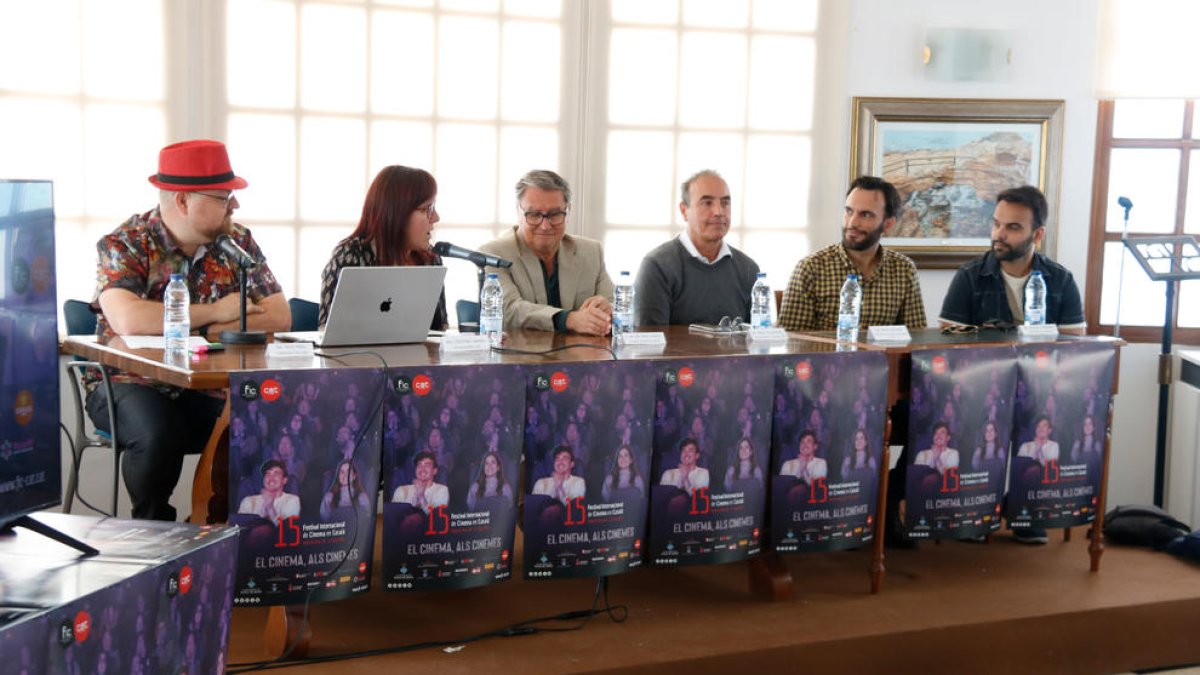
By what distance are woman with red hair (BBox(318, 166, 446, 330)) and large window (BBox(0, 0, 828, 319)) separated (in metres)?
0.92

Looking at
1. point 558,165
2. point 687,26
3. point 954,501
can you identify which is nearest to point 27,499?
point 954,501

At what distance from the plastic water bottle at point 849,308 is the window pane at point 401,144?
1659 millimetres

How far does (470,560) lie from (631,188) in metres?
2.41

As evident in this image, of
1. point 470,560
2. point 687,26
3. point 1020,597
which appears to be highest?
point 687,26

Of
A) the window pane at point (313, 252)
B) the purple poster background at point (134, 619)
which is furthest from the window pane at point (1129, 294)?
the purple poster background at point (134, 619)

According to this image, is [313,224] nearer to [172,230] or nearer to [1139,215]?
[172,230]

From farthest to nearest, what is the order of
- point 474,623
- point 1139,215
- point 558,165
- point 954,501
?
point 1139,215 < point 558,165 < point 954,501 < point 474,623


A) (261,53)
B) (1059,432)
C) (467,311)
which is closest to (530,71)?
(261,53)

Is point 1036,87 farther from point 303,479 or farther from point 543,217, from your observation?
point 303,479

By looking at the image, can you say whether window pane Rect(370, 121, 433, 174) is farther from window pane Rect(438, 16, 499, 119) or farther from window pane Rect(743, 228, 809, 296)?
window pane Rect(743, 228, 809, 296)

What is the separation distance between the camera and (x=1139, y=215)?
5.18 meters

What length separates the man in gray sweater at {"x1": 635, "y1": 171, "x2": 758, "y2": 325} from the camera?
4059 millimetres

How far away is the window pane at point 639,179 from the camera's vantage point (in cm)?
483

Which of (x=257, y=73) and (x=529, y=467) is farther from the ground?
(x=257, y=73)
